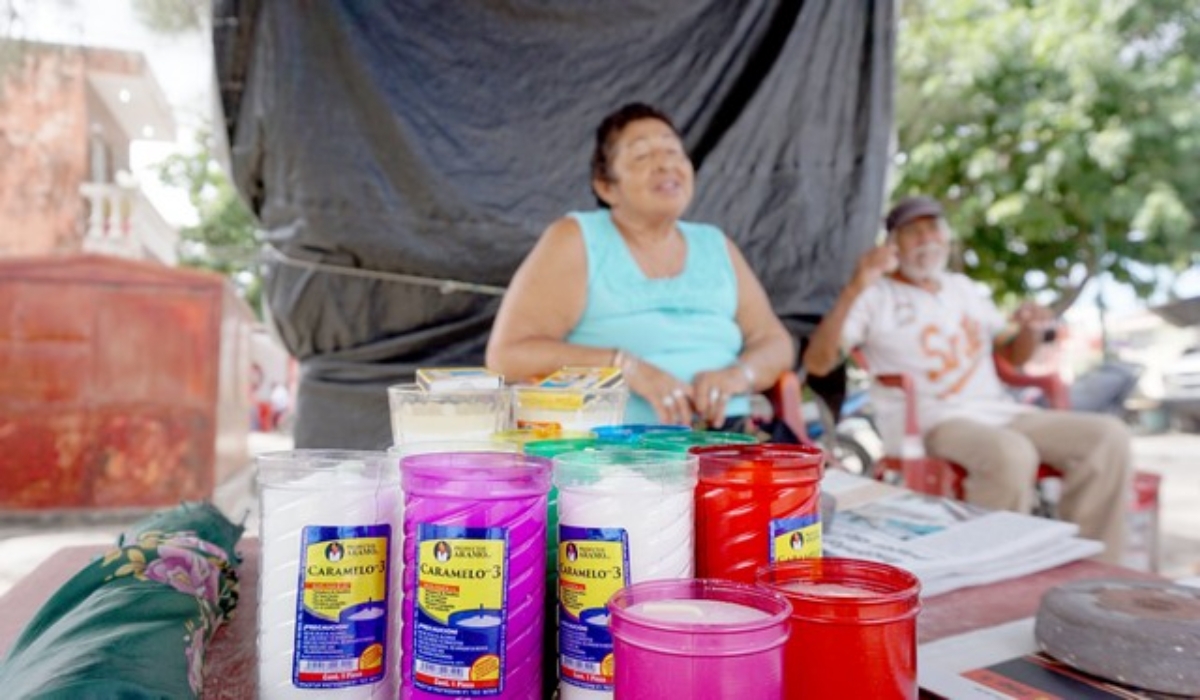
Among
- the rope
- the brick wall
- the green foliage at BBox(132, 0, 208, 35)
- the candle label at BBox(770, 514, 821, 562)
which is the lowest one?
the candle label at BBox(770, 514, 821, 562)

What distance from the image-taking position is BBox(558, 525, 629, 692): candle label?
1.92ft

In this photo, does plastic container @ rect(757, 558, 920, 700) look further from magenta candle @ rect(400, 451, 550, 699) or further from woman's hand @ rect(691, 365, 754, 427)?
woman's hand @ rect(691, 365, 754, 427)

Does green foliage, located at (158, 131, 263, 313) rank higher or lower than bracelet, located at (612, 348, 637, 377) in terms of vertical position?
higher

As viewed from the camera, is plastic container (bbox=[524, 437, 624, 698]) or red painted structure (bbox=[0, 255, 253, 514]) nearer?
plastic container (bbox=[524, 437, 624, 698])

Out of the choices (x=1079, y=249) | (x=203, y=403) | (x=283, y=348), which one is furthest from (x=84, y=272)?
(x=1079, y=249)

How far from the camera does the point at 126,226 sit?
5500 mm

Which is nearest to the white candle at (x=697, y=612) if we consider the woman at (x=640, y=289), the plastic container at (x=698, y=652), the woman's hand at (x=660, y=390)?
the plastic container at (x=698, y=652)

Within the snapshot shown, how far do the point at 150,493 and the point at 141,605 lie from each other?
4.47 m

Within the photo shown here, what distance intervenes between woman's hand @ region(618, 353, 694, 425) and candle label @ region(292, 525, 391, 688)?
1034mm

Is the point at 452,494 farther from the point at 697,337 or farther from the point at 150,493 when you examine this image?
the point at 150,493

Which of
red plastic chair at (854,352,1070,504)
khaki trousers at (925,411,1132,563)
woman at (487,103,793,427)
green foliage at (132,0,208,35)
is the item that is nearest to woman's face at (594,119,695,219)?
woman at (487,103,793,427)

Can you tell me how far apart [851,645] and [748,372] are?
1341mm

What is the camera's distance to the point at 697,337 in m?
1.99

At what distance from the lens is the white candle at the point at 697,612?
0.50m
